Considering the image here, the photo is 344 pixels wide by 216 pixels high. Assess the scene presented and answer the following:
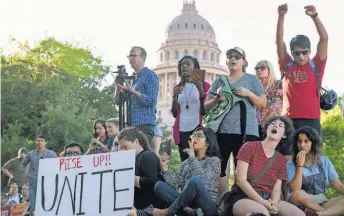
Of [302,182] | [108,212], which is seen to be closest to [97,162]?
[108,212]

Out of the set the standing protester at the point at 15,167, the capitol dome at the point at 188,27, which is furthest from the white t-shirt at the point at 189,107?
the capitol dome at the point at 188,27

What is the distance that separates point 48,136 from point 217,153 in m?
24.5

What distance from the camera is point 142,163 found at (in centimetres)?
729

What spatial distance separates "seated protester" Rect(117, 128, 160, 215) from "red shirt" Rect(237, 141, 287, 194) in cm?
85

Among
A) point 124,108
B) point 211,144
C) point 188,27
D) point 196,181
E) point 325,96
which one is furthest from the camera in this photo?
point 188,27

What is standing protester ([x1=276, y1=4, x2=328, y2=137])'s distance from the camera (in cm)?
761

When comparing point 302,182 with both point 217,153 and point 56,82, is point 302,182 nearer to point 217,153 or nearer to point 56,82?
point 217,153

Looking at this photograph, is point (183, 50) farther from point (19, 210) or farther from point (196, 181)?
point (196, 181)

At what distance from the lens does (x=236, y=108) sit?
308 inches

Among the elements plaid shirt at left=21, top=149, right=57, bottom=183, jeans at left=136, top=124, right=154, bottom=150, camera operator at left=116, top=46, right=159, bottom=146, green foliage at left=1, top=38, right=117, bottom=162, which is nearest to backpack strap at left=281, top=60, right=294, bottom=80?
camera operator at left=116, top=46, right=159, bottom=146

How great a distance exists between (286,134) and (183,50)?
89.1 metres

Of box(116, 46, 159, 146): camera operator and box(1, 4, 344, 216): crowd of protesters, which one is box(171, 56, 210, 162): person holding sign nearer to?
box(1, 4, 344, 216): crowd of protesters

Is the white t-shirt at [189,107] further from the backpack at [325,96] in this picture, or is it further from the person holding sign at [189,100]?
the backpack at [325,96]

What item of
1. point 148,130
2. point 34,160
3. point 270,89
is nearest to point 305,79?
point 270,89
